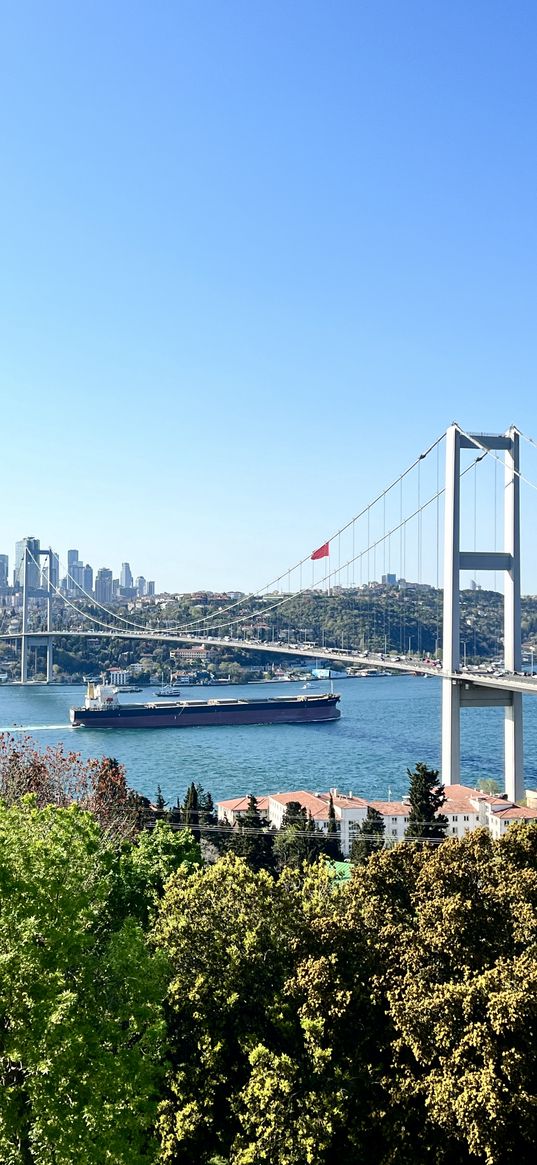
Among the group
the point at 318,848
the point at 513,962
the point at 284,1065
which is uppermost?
the point at 513,962

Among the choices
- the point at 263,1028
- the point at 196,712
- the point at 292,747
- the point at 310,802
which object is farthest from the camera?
the point at 196,712

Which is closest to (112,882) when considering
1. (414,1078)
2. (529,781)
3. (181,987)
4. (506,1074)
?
(181,987)

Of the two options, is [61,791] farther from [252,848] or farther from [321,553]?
[321,553]

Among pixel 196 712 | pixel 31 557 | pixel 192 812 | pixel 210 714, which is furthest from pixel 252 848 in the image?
pixel 31 557

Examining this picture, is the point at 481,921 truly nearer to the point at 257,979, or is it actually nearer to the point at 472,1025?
the point at 472,1025

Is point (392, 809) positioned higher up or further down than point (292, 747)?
higher up
